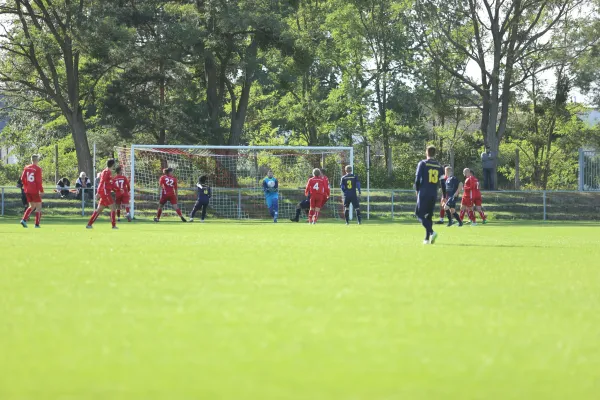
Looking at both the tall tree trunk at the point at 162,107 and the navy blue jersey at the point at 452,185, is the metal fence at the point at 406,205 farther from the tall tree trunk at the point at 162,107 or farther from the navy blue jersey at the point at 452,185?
the navy blue jersey at the point at 452,185

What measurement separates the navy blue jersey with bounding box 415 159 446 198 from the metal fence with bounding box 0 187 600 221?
21050 millimetres

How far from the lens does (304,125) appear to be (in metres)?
57.7

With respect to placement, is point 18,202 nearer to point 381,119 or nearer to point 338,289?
point 381,119

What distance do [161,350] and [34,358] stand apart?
0.76 m

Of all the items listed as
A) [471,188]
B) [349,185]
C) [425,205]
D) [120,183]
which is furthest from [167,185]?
[425,205]

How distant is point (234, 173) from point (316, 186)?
33.2 ft

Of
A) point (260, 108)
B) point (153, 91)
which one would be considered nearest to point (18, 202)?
point (153, 91)

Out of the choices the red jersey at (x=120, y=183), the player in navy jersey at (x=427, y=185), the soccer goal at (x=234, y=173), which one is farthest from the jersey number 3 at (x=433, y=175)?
the soccer goal at (x=234, y=173)

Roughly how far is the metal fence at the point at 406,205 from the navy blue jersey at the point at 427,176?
21.1 m

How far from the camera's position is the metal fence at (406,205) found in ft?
128

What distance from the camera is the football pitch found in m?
4.59

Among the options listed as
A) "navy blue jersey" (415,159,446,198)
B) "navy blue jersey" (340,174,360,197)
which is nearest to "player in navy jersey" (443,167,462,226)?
"navy blue jersey" (340,174,360,197)

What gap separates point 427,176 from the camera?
56.7 ft

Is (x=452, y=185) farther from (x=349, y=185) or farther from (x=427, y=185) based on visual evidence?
(x=427, y=185)
